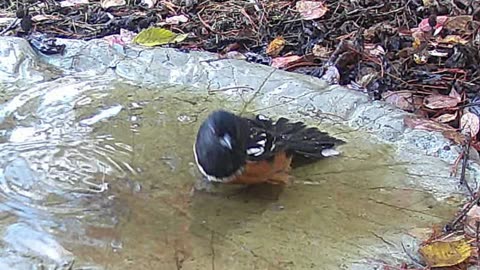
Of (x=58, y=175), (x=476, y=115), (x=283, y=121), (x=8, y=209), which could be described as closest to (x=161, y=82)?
(x=283, y=121)

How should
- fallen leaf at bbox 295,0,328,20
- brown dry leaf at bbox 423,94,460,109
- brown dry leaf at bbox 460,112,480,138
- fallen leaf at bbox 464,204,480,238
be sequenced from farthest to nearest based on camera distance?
fallen leaf at bbox 295,0,328,20
brown dry leaf at bbox 423,94,460,109
brown dry leaf at bbox 460,112,480,138
fallen leaf at bbox 464,204,480,238

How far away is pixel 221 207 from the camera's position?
2.00 m

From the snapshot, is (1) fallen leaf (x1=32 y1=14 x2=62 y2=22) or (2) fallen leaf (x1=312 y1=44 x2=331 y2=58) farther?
(1) fallen leaf (x1=32 y1=14 x2=62 y2=22)

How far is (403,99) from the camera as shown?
9.95ft

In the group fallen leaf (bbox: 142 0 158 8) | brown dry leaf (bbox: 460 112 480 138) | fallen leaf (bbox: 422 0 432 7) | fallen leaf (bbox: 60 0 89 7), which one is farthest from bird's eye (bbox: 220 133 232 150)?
fallen leaf (bbox: 60 0 89 7)

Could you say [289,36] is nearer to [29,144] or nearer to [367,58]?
[367,58]

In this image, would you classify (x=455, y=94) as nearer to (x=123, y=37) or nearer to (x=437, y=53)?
(x=437, y=53)

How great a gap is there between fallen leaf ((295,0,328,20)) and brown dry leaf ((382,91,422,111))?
1156 mm

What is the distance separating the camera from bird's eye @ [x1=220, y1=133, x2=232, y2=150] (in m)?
2.07

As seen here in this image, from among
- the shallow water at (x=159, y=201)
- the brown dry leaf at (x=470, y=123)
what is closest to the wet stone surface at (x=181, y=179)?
the shallow water at (x=159, y=201)

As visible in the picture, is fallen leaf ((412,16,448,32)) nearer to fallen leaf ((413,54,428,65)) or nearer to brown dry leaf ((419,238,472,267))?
fallen leaf ((413,54,428,65))

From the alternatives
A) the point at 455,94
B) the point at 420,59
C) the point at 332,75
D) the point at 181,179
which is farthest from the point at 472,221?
the point at 420,59

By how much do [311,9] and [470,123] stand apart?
A: 1.63 m

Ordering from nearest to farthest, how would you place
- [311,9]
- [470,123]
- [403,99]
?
[470,123]
[403,99]
[311,9]
